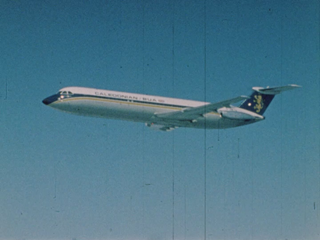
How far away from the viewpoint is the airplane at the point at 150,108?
5103 centimetres

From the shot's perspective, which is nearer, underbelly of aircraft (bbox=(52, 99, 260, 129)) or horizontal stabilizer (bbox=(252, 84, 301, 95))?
underbelly of aircraft (bbox=(52, 99, 260, 129))

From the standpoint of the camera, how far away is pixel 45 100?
51406mm

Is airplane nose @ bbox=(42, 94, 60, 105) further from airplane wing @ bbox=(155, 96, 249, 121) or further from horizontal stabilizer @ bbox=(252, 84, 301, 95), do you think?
horizontal stabilizer @ bbox=(252, 84, 301, 95)

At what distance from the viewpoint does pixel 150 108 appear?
52.5 meters

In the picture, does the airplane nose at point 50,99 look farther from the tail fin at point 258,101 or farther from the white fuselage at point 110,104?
the tail fin at point 258,101

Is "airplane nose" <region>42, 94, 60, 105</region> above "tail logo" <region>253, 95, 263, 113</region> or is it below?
below

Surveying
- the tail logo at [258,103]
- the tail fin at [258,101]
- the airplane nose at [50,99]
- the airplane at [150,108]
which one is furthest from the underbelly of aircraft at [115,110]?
the tail logo at [258,103]

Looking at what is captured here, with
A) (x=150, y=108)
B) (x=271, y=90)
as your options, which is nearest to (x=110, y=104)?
(x=150, y=108)

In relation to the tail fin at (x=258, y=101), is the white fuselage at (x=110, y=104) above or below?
below

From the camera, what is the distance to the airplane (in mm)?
51031

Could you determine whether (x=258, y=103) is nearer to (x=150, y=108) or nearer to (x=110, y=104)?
(x=150, y=108)

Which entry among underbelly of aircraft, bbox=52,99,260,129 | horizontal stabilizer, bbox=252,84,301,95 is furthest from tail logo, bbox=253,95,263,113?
underbelly of aircraft, bbox=52,99,260,129

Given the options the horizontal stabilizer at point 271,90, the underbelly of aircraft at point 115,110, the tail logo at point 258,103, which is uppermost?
the horizontal stabilizer at point 271,90

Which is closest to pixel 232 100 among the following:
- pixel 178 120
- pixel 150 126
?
pixel 178 120
